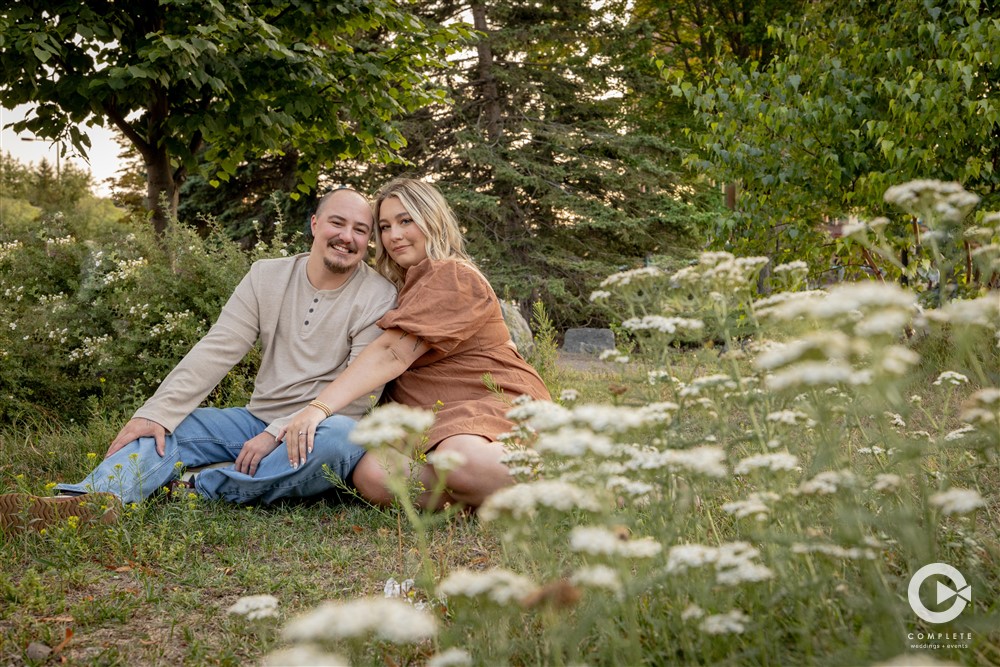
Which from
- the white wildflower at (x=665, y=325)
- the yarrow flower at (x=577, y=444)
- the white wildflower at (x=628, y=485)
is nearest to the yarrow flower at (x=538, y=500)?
the yarrow flower at (x=577, y=444)

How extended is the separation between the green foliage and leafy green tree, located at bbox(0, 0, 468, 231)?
0.74 metres

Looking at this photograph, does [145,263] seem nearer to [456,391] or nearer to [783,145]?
[456,391]

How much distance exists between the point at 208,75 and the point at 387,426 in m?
4.14

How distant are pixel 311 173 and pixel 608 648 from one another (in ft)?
Answer: 18.8

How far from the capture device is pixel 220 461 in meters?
3.46

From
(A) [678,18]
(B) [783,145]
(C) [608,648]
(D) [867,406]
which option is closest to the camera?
(C) [608,648]

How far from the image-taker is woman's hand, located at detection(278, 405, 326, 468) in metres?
3.05

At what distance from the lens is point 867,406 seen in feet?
5.85

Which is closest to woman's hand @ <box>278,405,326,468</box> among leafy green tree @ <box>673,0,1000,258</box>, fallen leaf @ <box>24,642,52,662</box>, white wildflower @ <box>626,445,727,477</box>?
fallen leaf @ <box>24,642,52,662</box>

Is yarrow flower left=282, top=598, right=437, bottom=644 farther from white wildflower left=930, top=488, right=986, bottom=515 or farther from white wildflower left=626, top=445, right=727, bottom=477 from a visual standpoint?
white wildflower left=930, top=488, right=986, bottom=515

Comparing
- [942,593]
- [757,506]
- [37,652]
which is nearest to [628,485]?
[757,506]

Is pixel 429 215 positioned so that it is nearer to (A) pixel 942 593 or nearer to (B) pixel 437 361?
(B) pixel 437 361

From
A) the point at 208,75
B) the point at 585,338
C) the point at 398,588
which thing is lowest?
the point at 585,338

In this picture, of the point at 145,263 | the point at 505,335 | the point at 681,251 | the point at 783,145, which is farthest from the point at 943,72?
the point at 681,251
